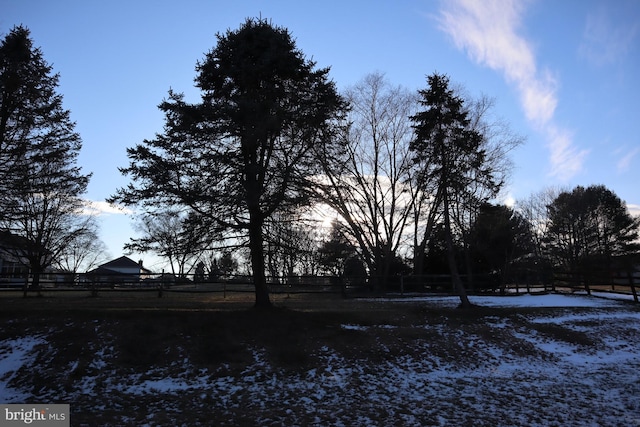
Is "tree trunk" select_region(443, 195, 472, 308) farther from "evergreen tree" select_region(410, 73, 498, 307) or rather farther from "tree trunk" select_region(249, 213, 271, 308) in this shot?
"tree trunk" select_region(249, 213, 271, 308)

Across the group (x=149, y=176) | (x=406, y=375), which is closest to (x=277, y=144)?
(x=149, y=176)

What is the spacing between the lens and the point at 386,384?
370 inches

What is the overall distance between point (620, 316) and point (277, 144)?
53.9ft

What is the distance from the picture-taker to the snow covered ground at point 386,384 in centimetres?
719

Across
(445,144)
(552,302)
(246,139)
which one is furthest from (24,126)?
(552,302)

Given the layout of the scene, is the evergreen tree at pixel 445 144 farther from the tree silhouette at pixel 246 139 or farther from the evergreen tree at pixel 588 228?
the evergreen tree at pixel 588 228

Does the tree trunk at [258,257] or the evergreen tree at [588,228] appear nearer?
the tree trunk at [258,257]

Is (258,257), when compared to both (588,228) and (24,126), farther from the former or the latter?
(588,228)

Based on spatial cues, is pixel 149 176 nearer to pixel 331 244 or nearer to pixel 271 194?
pixel 271 194

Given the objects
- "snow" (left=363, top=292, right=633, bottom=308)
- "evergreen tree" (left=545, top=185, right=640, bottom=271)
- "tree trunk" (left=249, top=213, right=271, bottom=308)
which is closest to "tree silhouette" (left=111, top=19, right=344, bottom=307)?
"tree trunk" (left=249, top=213, right=271, bottom=308)

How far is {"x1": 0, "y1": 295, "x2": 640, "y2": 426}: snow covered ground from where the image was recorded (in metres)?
7.19

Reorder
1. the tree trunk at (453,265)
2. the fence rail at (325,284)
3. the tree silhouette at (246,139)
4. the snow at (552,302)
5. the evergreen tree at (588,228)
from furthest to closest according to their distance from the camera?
the evergreen tree at (588,228) → the fence rail at (325,284) → the snow at (552,302) → the tree trunk at (453,265) → the tree silhouette at (246,139)

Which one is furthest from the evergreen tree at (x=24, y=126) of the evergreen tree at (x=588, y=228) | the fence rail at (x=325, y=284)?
the evergreen tree at (x=588, y=228)

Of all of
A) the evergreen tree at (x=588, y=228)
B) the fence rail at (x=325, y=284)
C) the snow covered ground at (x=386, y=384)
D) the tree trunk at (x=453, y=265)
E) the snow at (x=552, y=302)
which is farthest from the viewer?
the evergreen tree at (x=588, y=228)
